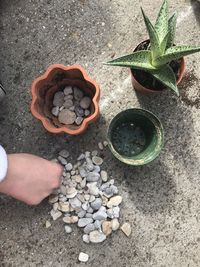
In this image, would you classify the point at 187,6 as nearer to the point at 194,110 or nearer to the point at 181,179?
the point at 194,110

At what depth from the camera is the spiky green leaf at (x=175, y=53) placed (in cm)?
129

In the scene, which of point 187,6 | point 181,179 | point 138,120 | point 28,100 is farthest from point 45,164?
point 187,6

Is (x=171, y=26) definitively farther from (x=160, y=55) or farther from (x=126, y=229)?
(x=126, y=229)

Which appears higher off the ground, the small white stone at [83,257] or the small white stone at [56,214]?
the small white stone at [56,214]

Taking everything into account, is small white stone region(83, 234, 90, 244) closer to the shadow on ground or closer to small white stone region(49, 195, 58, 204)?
small white stone region(49, 195, 58, 204)

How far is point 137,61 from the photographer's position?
143 cm

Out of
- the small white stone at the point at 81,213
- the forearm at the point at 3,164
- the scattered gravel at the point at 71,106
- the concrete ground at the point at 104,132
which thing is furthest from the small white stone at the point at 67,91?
the small white stone at the point at 81,213

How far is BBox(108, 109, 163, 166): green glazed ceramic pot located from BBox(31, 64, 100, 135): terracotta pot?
0.11 m

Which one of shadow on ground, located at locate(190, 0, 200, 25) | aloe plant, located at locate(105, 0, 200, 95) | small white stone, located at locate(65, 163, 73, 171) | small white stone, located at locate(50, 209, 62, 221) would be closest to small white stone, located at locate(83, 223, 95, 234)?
small white stone, located at locate(50, 209, 62, 221)

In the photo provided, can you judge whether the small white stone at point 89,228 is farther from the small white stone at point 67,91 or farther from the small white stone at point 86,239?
the small white stone at point 67,91

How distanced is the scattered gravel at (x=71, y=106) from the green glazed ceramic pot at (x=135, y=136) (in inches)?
5.2

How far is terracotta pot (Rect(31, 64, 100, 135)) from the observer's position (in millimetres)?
1534

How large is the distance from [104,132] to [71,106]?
0.16m

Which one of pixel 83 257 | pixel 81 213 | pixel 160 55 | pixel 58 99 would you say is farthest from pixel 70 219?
pixel 160 55
